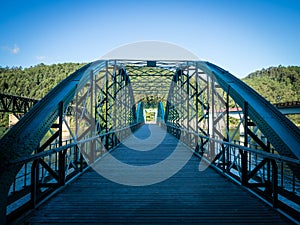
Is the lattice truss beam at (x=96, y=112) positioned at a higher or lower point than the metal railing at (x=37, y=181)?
higher

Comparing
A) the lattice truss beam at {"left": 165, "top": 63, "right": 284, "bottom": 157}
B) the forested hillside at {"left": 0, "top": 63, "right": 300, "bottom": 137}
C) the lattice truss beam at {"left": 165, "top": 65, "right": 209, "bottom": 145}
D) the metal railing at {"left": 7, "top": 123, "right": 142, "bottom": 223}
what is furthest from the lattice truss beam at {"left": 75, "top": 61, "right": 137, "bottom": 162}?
the forested hillside at {"left": 0, "top": 63, "right": 300, "bottom": 137}

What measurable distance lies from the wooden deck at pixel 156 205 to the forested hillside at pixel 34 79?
2502 inches

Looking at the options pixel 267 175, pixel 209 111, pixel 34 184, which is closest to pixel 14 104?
pixel 209 111

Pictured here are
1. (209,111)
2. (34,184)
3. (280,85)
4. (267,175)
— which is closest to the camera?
(34,184)

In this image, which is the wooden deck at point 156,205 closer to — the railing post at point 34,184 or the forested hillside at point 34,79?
the railing post at point 34,184

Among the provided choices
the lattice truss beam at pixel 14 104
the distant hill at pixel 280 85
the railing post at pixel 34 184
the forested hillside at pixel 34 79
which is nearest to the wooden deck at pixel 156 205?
→ the railing post at pixel 34 184

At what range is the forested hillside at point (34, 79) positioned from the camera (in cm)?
6800

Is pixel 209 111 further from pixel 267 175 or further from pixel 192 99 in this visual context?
pixel 267 175

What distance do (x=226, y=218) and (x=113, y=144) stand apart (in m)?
8.09

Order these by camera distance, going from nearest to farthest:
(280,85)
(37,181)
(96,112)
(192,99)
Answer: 1. (37,181)
2. (96,112)
3. (192,99)
4. (280,85)

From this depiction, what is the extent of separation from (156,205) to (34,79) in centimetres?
8184

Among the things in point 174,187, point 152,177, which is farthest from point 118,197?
point 152,177

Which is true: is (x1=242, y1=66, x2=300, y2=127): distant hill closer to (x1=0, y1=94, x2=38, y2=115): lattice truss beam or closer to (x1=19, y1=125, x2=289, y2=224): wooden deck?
(x1=0, y1=94, x2=38, y2=115): lattice truss beam

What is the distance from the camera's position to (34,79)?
7644cm
